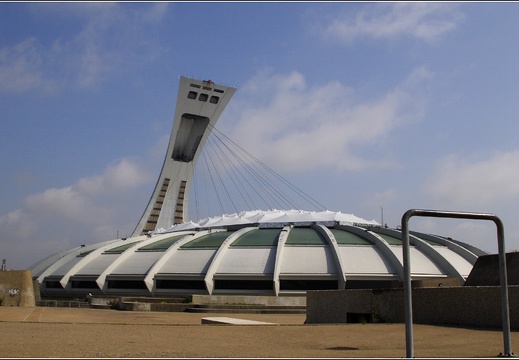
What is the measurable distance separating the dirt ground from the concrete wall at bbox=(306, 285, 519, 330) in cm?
77

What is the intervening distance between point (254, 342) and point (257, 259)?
93.7 ft

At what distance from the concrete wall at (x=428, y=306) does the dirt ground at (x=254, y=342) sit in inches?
30.3

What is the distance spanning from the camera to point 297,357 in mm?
9859

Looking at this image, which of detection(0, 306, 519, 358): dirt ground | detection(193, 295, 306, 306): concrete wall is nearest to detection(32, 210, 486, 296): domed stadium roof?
detection(193, 295, 306, 306): concrete wall

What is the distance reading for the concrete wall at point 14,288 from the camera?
32281 millimetres

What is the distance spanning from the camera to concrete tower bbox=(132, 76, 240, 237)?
2675 inches

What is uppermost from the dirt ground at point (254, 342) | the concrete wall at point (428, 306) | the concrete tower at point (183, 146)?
the concrete tower at point (183, 146)

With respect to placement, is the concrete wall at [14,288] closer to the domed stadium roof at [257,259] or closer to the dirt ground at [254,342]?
the domed stadium roof at [257,259]

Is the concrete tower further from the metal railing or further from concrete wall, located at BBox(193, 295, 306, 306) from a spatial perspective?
the metal railing

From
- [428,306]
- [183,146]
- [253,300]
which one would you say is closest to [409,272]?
[428,306]

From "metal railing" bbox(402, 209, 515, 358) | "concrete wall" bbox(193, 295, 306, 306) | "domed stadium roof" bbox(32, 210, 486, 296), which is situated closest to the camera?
"metal railing" bbox(402, 209, 515, 358)

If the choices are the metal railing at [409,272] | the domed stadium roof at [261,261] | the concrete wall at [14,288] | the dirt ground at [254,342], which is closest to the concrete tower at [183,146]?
the domed stadium roof at [261,261]

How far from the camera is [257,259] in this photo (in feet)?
135

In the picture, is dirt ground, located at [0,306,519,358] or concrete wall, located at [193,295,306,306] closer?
dirt ground, located at [0,306,519,358]
